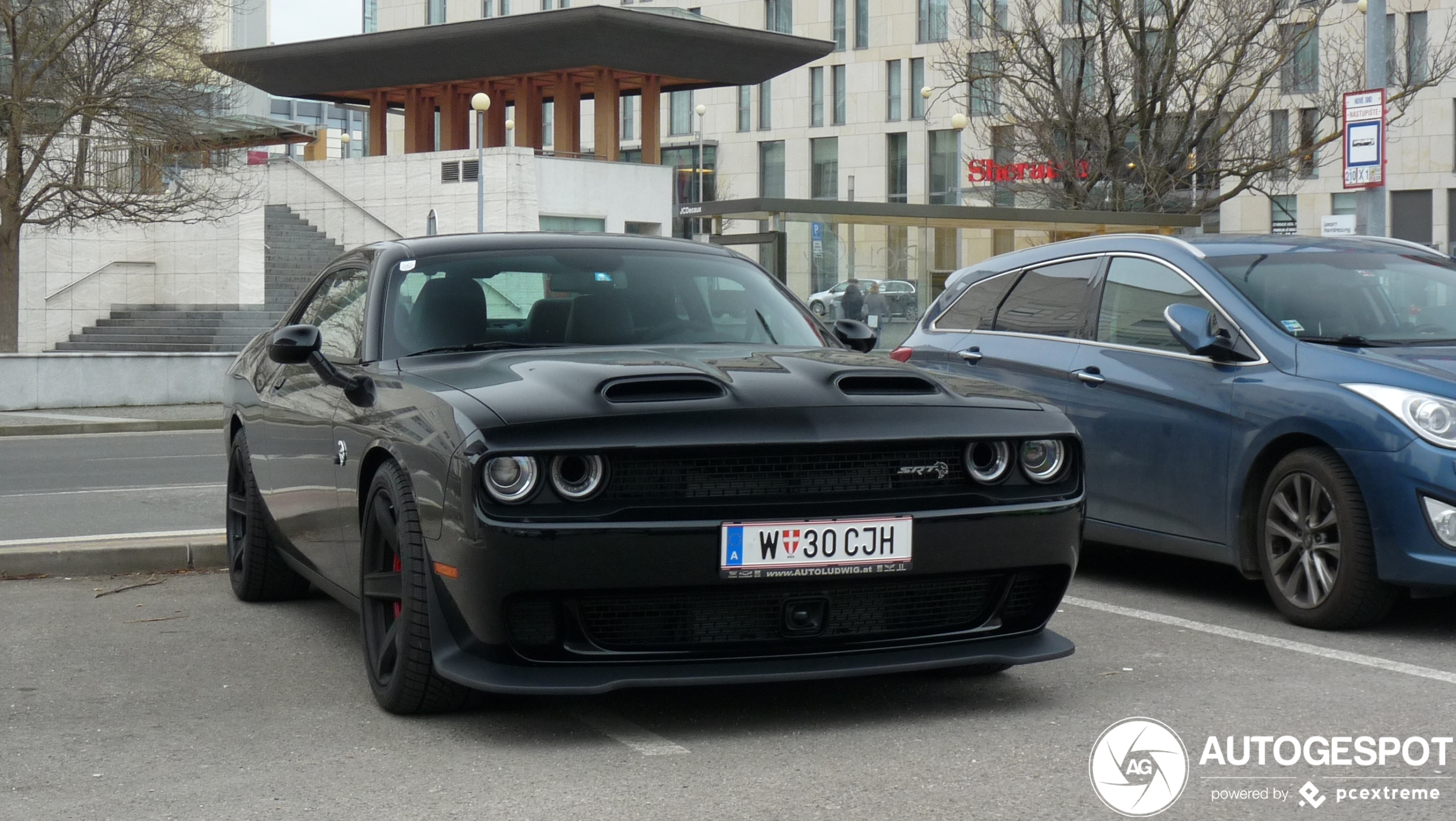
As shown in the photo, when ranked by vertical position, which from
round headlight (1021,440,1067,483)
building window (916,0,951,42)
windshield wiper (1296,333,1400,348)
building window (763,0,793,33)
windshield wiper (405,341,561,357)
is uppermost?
building window (763,0,793,33)

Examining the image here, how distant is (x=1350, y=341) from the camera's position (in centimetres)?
662

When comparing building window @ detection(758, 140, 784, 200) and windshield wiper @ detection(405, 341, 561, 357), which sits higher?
building window @ detection(758, 140, 784, 200)

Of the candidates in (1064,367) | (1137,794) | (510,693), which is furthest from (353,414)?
(1064,367)

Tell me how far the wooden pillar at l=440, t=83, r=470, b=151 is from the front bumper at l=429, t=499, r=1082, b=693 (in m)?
48.5

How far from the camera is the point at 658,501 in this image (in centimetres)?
442

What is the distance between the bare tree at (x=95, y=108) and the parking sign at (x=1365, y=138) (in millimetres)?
19041

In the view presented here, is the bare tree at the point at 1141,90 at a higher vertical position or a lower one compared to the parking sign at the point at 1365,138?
higher

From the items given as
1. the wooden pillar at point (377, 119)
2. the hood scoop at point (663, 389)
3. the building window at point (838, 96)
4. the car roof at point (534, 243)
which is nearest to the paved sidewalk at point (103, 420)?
the car roof at point (534, 243)

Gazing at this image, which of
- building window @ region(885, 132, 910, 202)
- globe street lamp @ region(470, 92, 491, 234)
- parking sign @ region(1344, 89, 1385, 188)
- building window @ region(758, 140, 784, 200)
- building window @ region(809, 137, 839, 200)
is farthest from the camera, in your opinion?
building window @ region(758, 140, 784, 200)

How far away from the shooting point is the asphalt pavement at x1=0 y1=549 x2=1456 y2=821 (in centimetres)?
401

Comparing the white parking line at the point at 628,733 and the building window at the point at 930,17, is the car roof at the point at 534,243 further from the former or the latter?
the building window at the point at 930,17

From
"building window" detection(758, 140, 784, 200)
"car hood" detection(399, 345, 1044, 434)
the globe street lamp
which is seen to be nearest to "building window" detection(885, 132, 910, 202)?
"building window" detection(758, 140, 784, 200)

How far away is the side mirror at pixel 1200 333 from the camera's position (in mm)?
6703

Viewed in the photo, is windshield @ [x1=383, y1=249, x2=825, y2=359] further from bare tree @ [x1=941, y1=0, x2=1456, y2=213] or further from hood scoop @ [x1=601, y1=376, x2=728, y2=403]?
bare tree @ [x1=941, y1=0, x2=1456, y2=213]
